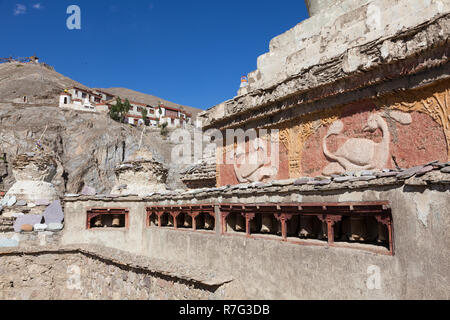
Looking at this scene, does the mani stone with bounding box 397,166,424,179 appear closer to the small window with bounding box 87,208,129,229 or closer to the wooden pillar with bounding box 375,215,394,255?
the wooden pillar with bounding box 375,215,394,255

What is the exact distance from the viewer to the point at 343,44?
6027mm

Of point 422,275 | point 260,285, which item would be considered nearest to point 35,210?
point 260,285

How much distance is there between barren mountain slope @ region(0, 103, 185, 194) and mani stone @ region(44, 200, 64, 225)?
999 inches

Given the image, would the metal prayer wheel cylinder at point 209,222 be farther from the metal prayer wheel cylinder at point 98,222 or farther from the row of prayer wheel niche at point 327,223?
the metal prayer wheel cylinder at point 98,222

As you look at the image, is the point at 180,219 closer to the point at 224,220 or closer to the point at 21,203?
the point at 224,220

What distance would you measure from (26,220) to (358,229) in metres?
11.2

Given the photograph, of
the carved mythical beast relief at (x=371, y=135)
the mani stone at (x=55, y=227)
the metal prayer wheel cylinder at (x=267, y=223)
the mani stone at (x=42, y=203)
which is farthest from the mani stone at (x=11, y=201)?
the metal prayer wheel cylinder at (x=267, y=223)

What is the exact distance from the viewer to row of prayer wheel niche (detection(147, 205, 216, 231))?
767cm

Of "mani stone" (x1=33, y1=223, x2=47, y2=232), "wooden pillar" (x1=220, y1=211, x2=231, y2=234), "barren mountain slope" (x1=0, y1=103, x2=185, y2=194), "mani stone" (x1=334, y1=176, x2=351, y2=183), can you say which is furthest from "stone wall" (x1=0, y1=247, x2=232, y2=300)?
"barren mountain slope" (x1=0, y1=103, x2=185, y2=194)

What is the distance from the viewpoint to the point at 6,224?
37.4 ft

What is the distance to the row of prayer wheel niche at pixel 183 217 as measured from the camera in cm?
767

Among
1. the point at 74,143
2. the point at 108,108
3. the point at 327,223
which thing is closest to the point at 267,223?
the point at 327,223
